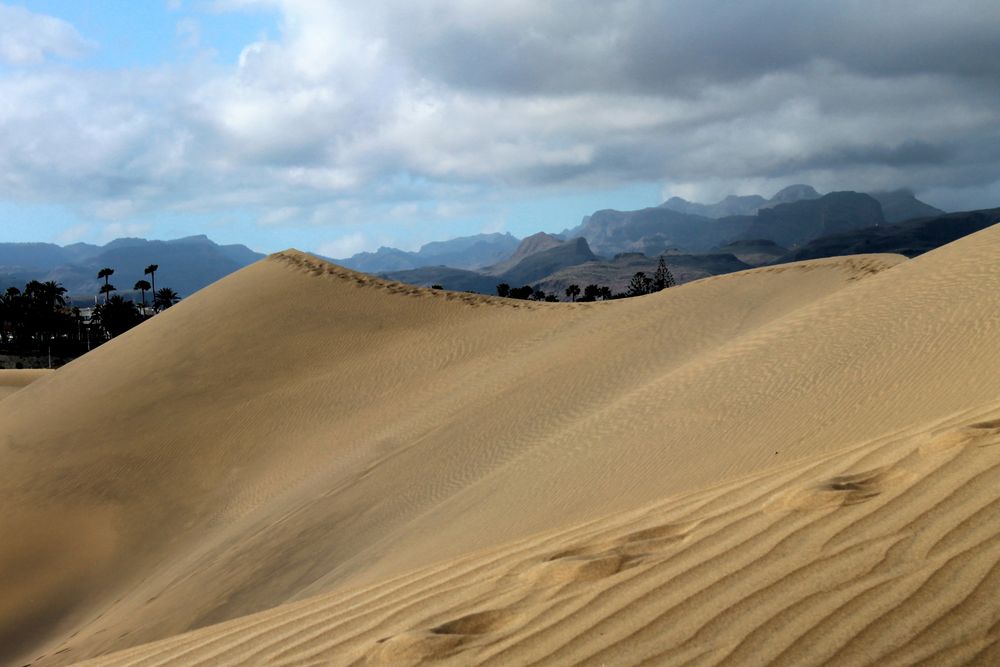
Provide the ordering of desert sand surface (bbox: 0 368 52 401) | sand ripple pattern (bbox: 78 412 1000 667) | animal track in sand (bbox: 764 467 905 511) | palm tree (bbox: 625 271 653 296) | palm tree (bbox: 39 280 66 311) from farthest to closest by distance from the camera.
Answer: palm tree (bbox: 625 271 653 296) → palm tree (bbox: 39 280 66 311) → desert sand surface (bbox: 0 368 52 401) → animal track in sand (bbox: 764 467 905 511) → sand ripple pattern (bbox: 78 412 1000 667)

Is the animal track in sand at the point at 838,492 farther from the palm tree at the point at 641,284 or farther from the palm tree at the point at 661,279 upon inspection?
the palm tree at the point at 641,284

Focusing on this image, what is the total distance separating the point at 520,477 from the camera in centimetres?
968

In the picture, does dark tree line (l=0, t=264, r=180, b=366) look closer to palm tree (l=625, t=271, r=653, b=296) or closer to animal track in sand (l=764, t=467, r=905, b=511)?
palm tree (l=625, t=271, r=653, b=296)

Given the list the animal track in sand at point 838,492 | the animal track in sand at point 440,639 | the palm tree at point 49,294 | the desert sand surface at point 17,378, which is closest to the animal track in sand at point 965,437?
the animal track in sand at point 838,492

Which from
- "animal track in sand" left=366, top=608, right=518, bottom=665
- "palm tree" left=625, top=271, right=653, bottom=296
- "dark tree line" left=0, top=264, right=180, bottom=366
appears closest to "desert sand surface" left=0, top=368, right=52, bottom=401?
"dark tree line" left=0, top=264, right=180, bottom=366

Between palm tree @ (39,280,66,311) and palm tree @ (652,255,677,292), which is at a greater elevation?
palm tree @ (39,280,66,311)

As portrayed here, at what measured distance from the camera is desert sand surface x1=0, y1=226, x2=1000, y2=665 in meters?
3.41

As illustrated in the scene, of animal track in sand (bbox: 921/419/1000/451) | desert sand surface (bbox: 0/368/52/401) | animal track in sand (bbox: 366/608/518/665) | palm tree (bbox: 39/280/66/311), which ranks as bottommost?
desert sand surface (bbox: 0/368/52/401)

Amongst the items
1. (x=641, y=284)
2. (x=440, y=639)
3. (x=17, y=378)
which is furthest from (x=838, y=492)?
(x=641, y=284)

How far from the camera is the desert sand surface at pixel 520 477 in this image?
3410 millimetres

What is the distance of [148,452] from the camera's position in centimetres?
1612

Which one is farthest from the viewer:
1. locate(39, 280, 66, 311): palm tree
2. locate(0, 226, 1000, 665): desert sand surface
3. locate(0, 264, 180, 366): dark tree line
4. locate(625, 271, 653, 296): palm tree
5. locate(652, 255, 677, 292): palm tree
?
locate(625, 271, 653, 296): palm tree

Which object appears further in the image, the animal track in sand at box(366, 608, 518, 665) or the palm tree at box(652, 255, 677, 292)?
the palm tree at box(652, 255, 677, 292)

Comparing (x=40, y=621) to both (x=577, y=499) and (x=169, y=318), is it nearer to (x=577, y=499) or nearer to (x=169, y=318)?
(x=577, y=499)
